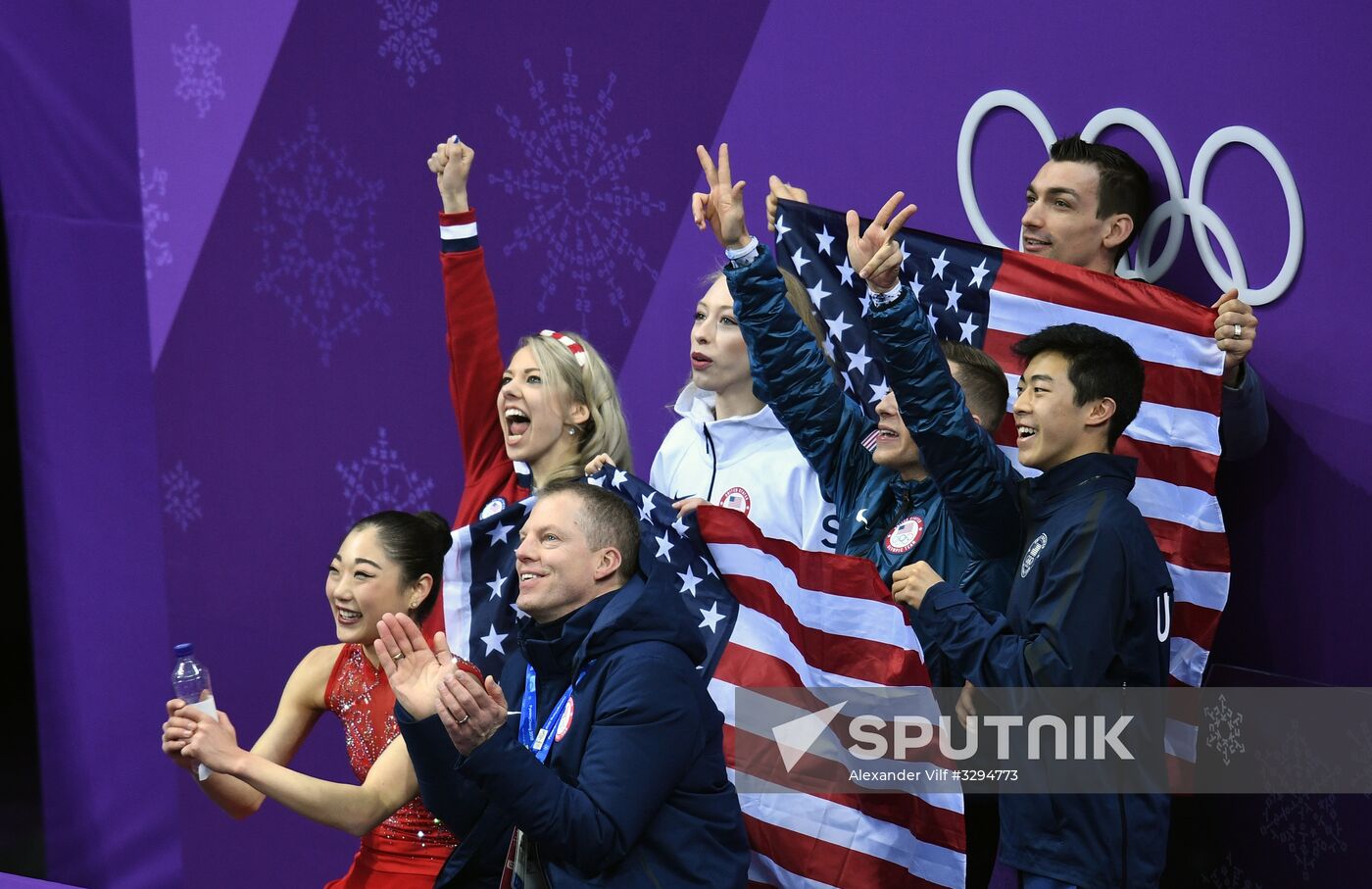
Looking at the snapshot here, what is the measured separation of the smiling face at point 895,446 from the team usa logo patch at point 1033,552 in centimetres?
48

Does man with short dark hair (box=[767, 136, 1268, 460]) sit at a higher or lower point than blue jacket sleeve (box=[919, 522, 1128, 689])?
higher

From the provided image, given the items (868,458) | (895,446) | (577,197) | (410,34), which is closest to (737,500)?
(868,458)

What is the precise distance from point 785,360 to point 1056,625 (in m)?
1.05

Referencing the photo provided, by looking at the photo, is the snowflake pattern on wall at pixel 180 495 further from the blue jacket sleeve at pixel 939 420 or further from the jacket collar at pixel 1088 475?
the jacket collar at pixel 1088 475

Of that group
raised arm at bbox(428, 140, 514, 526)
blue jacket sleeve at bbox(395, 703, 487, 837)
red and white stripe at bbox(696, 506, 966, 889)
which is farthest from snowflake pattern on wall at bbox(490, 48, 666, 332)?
blue jacket sleeve at bbox(395, 703, 487, 837)

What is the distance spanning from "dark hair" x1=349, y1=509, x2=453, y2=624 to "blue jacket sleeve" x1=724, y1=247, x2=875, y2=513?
907 millimetres

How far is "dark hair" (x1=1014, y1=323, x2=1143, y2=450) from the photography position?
3.24m

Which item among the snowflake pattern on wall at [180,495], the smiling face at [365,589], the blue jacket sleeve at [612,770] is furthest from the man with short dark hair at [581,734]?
the snowflake pattern on wall at [180,495]

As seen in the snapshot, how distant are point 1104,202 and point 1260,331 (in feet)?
1.63

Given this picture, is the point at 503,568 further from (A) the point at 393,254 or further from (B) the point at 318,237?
(B) the point at 318,237

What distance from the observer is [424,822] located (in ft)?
11.8

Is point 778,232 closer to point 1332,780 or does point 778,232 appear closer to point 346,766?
point 1332,780

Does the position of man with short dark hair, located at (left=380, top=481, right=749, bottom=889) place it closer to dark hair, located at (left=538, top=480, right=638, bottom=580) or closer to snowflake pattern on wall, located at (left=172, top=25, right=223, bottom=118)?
dark hair, located at (left=538, top=480, right=638, bottom=580)

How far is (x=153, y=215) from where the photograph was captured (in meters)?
6.39
